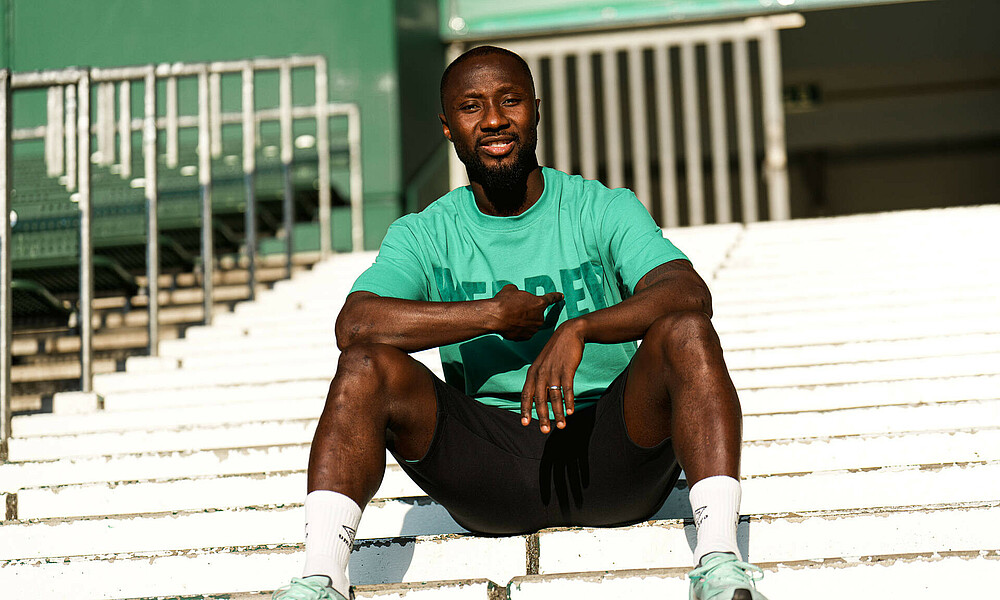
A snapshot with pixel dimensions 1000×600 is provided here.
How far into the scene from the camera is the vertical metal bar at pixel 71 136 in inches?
134

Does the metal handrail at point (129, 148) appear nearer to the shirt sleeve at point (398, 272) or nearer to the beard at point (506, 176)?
the shirt sleeve at point (398, 272)

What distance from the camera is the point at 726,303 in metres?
3.64

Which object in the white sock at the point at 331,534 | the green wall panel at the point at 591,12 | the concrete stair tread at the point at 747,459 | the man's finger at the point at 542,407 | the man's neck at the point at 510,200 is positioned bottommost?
the white sock at the point at 331,534

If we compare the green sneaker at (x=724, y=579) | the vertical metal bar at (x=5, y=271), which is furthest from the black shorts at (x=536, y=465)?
the vertical metal bar at (x=5, y=271)

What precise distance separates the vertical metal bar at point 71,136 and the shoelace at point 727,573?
265cm

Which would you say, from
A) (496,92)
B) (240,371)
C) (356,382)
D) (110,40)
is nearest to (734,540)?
(356,382)

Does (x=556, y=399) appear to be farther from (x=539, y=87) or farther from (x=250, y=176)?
(x=539, y=87)

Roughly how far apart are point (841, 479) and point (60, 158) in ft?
10.8

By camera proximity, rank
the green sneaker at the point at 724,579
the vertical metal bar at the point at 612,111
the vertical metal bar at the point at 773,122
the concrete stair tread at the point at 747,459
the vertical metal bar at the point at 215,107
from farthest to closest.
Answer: the vertical metal bar at the point at 612,111 → the vertical metal bar at the point at 773,122 → the vertical metal bar at the point at 215,107 → the concrete stair tread at the point at 747,459 → the green sneaker at the point at 724,579

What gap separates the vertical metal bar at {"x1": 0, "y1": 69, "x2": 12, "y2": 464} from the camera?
271 cm

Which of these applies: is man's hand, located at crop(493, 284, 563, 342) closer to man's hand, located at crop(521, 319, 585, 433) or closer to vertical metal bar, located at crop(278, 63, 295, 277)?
man's hand, located at crop(521, 319, 585, 433)

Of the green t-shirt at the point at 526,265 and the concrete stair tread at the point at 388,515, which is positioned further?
the concrete stair tread at the point at 388,515

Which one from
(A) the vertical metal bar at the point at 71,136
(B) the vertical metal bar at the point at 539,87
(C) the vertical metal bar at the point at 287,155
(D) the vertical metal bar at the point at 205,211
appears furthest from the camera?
(B) the vertical metal bar at the point at 539,87

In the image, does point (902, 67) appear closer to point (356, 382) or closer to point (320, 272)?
point (320, 272)
